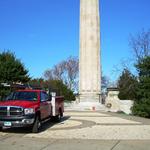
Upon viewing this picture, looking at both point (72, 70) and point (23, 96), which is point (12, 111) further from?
point (72, 70)

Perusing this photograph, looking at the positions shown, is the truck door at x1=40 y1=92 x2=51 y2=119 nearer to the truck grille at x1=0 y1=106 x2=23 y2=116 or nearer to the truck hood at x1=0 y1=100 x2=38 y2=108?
the truck hood at x1=0 y1=100 x2=38 y2=108

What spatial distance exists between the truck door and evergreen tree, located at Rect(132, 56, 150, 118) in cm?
1353

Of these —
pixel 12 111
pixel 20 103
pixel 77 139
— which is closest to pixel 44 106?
pixel 20 103

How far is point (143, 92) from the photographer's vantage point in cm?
3278

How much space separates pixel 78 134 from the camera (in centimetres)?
1614

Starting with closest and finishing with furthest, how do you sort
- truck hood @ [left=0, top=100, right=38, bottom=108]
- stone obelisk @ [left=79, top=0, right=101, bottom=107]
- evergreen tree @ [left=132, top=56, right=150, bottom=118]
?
truck hood @ [left=0, top=100, right=38, bottom=108] < evergreen tree @ [left=132, top=56, right=150, bottom=118] < stone obelisk @ [left=79, top=0, right=101, bottom=107]

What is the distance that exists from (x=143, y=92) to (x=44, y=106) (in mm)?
16136

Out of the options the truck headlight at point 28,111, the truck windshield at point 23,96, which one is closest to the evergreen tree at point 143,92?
the truck windshield at point 23,96

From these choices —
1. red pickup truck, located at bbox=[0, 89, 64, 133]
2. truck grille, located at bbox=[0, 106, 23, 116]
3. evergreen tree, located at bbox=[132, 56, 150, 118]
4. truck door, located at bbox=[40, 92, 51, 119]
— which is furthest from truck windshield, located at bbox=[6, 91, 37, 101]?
evergreen tree, located at bbox=[132, 56, 150, 118]

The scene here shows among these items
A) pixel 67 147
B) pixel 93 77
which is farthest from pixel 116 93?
pixel 67 147

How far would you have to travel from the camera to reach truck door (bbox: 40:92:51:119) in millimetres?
17891

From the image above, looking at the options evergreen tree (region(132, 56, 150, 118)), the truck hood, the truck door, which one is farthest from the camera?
evergreen tree (region(132, 56, 150, 118))

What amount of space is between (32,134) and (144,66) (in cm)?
1925

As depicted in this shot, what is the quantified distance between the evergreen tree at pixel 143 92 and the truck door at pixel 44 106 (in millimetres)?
13528
